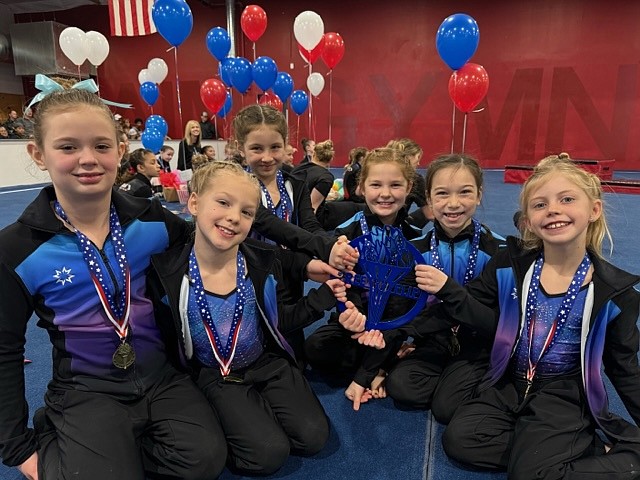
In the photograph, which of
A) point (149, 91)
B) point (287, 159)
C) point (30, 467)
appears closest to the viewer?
point (30, 467)

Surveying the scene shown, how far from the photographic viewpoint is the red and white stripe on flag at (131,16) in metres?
9.01

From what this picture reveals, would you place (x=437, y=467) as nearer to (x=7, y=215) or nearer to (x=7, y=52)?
(x=7, y=215)

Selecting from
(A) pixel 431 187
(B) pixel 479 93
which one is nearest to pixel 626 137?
(B) pixel 479 93

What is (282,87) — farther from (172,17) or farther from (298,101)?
(172,17)

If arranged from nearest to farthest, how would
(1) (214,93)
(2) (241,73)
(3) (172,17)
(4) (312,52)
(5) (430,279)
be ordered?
1. (5) (430,279)
2. (3) (172,17)
3. (2) (241,73)
4. (1) (214,93)
5. (4) (312,52)

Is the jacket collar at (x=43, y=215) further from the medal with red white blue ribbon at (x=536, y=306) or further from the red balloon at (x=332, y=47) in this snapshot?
the red balloon at (x=332, y=47)

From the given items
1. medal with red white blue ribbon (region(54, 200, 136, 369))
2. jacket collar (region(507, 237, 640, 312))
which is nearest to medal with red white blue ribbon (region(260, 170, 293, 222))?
medal with red white blue ribbon (region(54, 200, 136, 369))

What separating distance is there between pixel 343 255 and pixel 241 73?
18.9ft

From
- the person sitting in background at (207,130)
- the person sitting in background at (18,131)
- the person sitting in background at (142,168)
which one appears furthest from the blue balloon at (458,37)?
the person sitting in background at (18,131)

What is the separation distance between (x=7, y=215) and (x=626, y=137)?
11547 mm

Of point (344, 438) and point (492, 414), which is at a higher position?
point (492, 414)

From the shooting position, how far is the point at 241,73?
6.66 metres

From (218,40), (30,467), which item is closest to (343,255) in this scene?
(30,467)

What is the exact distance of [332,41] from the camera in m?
→ 7.82
